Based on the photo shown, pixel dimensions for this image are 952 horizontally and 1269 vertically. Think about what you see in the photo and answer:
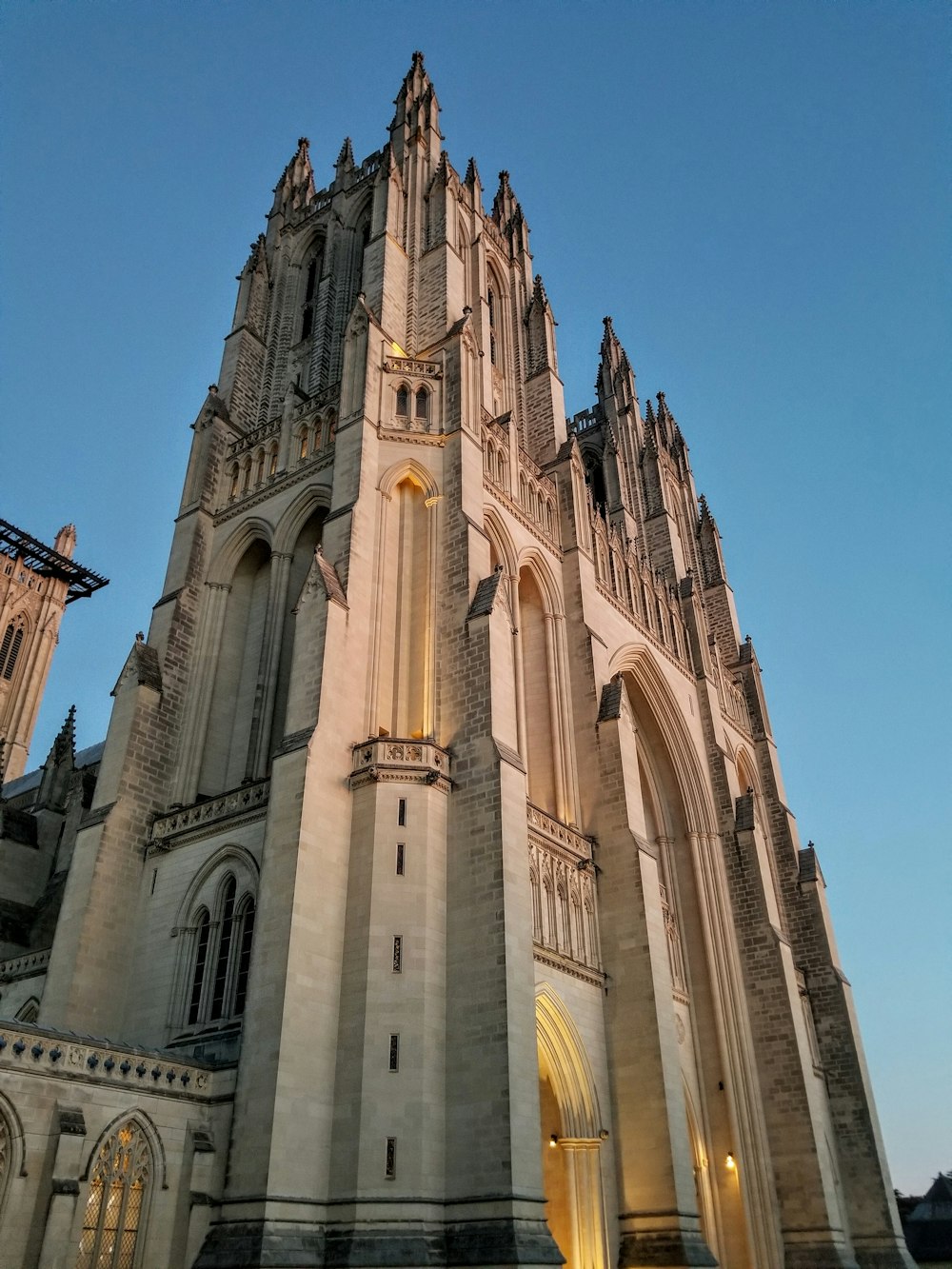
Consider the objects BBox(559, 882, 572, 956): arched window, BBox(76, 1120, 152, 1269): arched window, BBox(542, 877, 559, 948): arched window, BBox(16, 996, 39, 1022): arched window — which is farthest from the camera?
BBox(16, 996, 39, 1022): arched window

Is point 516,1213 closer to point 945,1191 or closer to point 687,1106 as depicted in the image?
point 687,1106

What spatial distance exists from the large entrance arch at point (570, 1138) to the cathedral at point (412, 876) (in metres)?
0.08

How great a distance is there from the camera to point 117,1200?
15680 millimetres

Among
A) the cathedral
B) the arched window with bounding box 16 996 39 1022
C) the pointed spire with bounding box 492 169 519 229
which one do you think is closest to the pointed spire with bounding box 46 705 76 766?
the cathedral

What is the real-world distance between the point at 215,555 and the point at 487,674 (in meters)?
11.2

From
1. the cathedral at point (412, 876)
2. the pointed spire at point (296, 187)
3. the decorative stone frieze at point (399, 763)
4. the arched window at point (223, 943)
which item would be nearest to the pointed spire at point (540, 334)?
the cathedral at point (412, 876)

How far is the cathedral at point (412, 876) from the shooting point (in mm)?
16516

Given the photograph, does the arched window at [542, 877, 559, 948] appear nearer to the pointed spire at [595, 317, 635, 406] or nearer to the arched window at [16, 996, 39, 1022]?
the arched window at [16, 996, 39, 1022]

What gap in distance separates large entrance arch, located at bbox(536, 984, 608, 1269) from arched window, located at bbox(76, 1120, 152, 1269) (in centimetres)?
819

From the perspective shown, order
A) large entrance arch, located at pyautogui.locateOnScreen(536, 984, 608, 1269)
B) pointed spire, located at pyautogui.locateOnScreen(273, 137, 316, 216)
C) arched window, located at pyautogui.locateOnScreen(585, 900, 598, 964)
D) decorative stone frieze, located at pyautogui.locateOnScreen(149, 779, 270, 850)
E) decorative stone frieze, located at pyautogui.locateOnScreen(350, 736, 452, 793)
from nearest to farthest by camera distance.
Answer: decorative stone frieze, located at pyautogui.locateOnScreen(350, 736, 452, 793) < large entrance arch, located at pyautogui.locateOnScreen(536, 984, 608, 1269) < decorative stone frieze, located at pyautogui.locateOnScreen(149, 779, 270, 850) < arched window, located at pyautogui.locateOnScreen(585, 900, 598, 964) < pointed spire, located at pyautogui.locateOnScreen(273, 137, 316, 216)

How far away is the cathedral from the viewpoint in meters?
16.5

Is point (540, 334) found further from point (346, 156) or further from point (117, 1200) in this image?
point (117, 1200)

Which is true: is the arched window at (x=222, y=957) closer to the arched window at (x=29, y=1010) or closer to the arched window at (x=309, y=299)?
the arched window at (x=29, y=1010)

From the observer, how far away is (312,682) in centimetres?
2108
